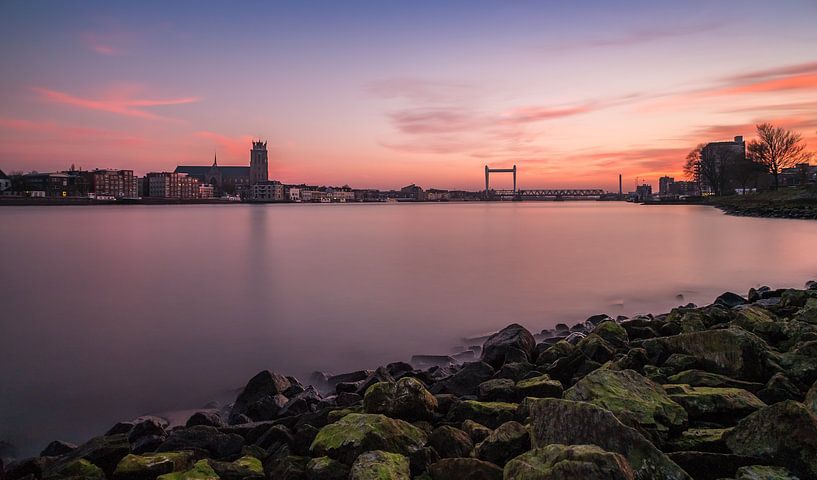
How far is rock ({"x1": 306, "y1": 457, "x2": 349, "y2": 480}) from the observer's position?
125 inches

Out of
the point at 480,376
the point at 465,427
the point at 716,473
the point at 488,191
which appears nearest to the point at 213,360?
the point at 480,376

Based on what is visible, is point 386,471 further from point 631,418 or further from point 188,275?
point 188,275

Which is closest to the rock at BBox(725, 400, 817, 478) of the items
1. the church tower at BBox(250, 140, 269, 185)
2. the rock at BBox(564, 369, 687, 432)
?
the rock at BBox(564, 369, 687, 432)

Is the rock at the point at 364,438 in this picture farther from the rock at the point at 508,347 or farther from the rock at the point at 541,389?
the rock at the point at 508,347

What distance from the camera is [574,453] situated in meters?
2.51

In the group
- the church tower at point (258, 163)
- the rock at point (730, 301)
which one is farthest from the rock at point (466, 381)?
the church tower at point (258, 163)

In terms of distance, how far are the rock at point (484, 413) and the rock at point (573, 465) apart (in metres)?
1.29

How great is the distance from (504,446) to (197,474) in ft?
6.35

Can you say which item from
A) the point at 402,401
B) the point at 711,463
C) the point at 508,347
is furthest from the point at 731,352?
the point at 402,401

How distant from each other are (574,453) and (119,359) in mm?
7109

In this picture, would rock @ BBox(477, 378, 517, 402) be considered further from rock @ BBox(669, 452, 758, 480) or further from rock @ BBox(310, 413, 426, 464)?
rock @ BBox(669, 452, 758, 480)

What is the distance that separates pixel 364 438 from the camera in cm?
342

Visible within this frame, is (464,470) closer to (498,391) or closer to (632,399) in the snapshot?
(632,399)

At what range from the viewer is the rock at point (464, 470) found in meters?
2.95
